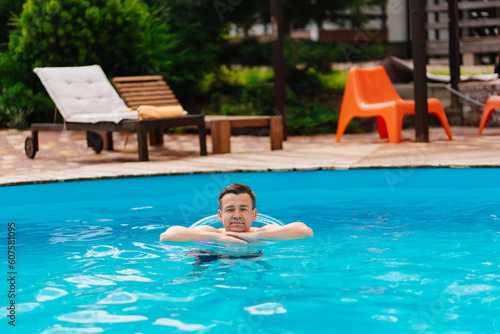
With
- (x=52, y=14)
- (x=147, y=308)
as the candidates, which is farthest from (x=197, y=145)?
(x=147, y=308)

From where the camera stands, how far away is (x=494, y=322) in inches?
A: 129

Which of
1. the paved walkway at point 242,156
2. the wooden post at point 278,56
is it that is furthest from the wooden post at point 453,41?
the wooden post at point 278,56

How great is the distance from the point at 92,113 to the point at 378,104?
11.4 ft

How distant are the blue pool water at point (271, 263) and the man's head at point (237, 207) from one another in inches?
A: 6.4

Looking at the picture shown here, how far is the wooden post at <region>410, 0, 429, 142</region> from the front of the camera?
31.2 ft

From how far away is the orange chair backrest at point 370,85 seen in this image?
10.3 metres

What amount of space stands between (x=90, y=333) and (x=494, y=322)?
164cm

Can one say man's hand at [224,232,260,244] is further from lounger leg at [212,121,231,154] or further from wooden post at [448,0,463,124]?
wooden post at [448,0,463,124]

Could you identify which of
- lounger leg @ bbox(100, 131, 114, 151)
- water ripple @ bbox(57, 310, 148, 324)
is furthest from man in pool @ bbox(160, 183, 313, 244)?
lounger leg @ bbox(100, 131, 114, 151)

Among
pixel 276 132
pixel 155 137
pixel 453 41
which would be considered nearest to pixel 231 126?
pixel 276 132

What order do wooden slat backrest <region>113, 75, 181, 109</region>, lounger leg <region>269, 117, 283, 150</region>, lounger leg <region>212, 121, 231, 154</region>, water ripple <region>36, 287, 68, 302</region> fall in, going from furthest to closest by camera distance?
wooden slat backrest <region>113, 75, 181, 109</region> → lounger leg <region>269, 117, 283, 150</region> → lounger leg <region>212, 121, 231, 154</region> → water ripple <region>36, 287, 68, 302</region>

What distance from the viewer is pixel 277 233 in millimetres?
4641

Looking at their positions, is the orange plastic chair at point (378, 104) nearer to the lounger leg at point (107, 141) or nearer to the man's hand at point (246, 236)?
the lounger leg at point (107, 141)

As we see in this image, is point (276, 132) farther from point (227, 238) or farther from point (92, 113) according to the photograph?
point (227, 238)
